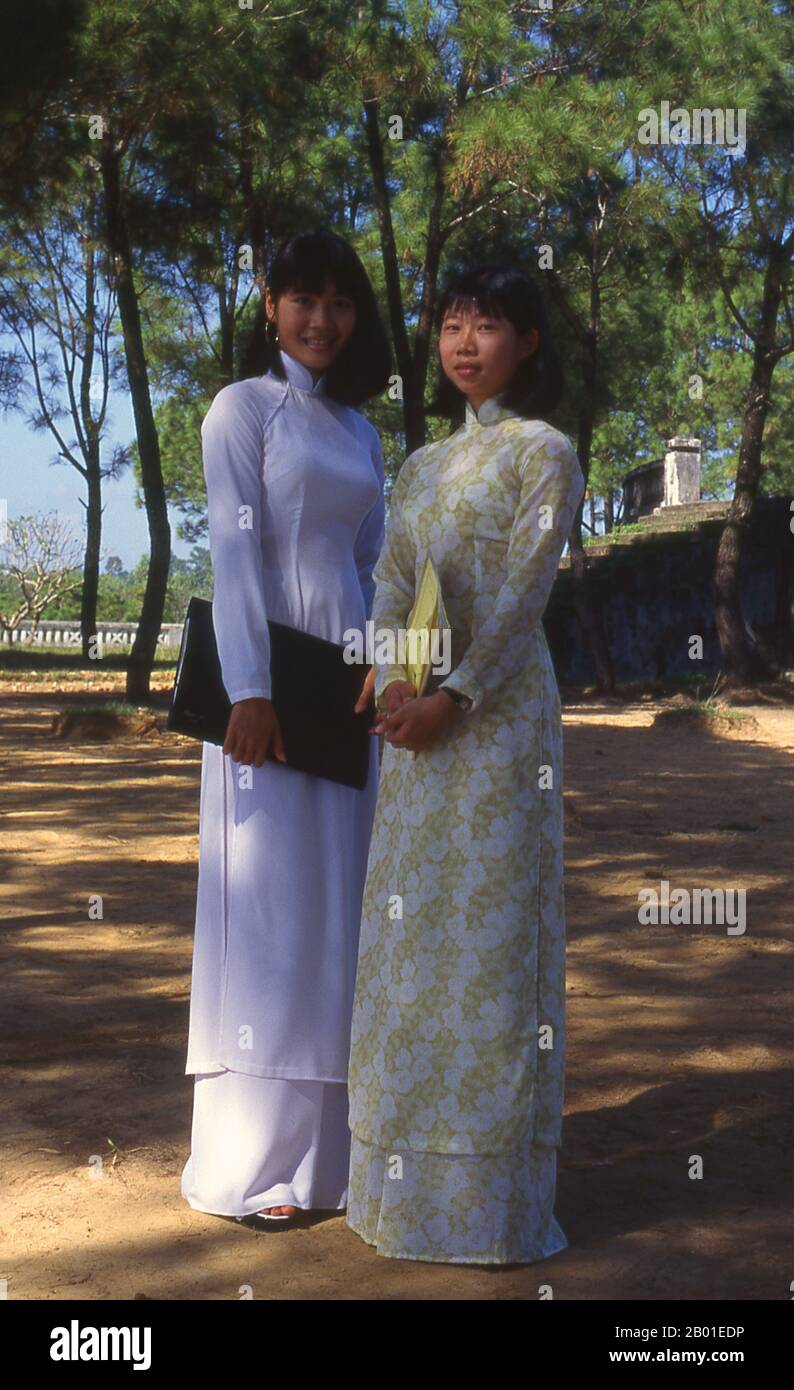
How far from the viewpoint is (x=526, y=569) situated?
3059 millimetres

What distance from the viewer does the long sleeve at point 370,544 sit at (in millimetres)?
3555

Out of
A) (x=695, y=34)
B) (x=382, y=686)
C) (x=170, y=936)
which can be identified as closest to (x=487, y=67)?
(x=695, y=34)

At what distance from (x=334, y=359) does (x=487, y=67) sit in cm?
1294

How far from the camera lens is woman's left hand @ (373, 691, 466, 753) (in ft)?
9.95

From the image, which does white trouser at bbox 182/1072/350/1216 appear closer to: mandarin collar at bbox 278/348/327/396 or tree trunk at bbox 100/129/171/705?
mandarin collar at bbox 278/348/327/396

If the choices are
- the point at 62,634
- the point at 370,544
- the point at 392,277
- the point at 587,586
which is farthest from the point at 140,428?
the point at 62,634

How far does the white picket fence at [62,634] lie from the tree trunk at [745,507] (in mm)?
22214

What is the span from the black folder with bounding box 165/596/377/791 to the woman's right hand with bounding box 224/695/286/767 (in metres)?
0.04

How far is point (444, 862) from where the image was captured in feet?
10.2

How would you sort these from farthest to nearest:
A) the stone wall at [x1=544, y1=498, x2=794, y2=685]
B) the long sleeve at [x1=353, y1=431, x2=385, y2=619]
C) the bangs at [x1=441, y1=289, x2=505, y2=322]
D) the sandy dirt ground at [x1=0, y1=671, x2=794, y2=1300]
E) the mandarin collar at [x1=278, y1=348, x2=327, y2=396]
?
the stone wall at [x1=544, y1=498, x2=794, y2=685] < the long sleeve at [x1=353, y1=431, x2=385, y2=619] < the mandarin collar at [x1=278, y1=348, x2=327, y2=396] < the bangs at [x1=441, y1=289, x2=505, y2=322] < the sandy dirt ground at [x1=0, y1=671, x2=794, y2=1300]

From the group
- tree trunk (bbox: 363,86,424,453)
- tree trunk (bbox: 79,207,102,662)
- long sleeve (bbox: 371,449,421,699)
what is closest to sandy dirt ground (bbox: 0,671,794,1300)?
long sleeve (bbox: 371,449,421,699)

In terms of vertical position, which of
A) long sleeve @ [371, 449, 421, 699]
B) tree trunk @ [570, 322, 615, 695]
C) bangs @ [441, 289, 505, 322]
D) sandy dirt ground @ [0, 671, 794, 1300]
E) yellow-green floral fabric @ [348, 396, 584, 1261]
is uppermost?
tree trunk @ [570, 322, 615, 695]

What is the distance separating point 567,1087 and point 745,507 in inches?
574

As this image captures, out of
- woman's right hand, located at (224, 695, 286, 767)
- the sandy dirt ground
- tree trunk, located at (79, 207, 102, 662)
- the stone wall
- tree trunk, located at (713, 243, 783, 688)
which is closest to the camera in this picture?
the sandy dirt ground
